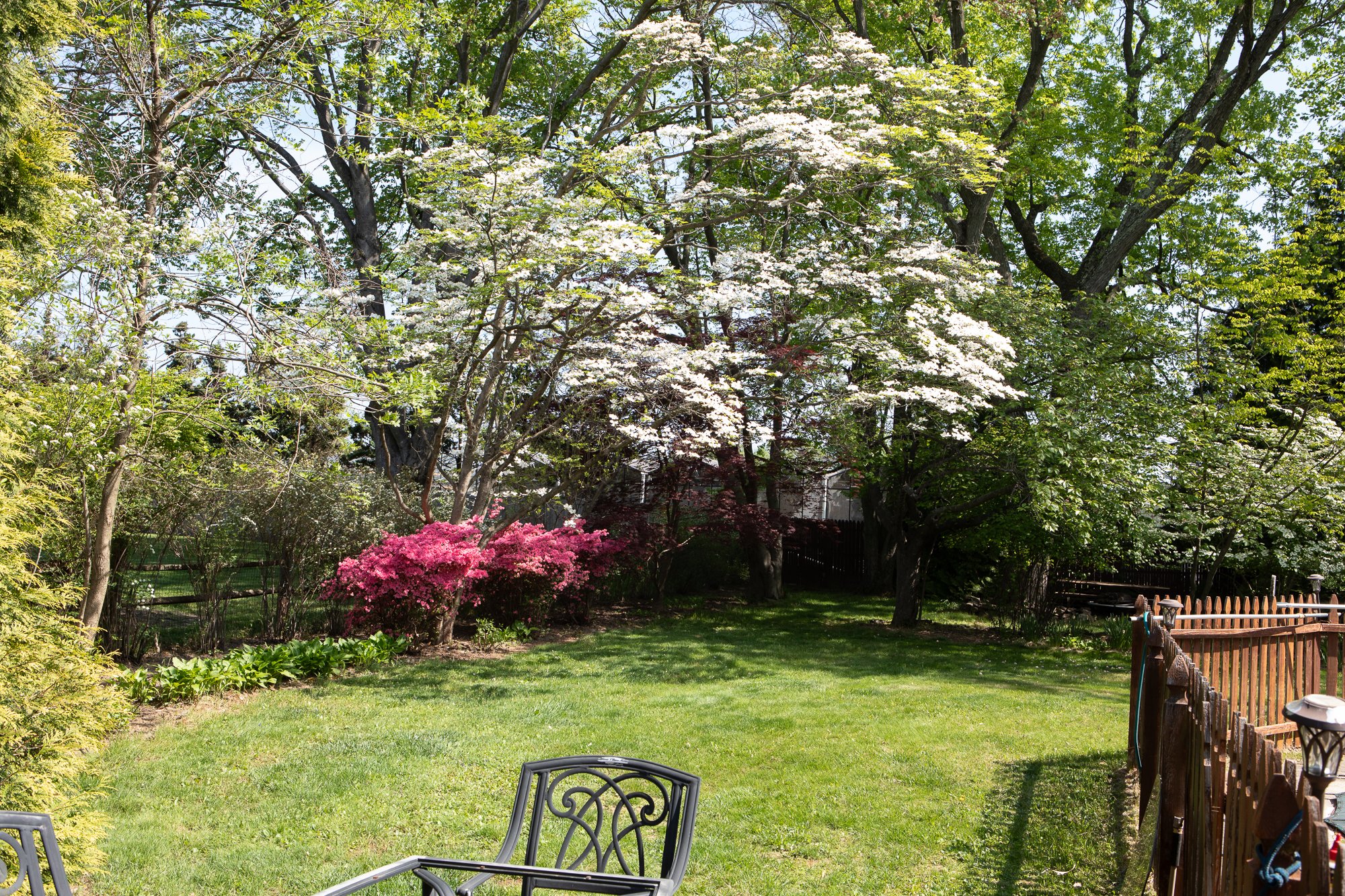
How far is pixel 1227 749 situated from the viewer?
109 inches

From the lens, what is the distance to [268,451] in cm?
973

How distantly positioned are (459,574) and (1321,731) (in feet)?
27.9

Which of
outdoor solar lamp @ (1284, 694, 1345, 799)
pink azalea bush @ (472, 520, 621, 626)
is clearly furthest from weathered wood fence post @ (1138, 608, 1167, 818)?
pink azalea bush @ (472, 520, 621, 626)

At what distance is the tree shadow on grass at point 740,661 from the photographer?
9.38 m

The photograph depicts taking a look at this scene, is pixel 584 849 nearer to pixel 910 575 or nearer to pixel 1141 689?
pixel 1141 689

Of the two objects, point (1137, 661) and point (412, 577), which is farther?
point (412, 577)

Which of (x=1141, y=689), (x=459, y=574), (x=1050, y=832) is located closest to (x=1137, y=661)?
(x=1141, y=689)

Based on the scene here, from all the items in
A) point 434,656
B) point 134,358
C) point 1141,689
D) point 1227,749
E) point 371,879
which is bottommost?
point 434,656

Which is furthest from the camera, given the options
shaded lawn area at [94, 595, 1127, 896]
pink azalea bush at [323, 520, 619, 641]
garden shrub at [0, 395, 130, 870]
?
pink azalea bush at [323, 520, 619, 641]

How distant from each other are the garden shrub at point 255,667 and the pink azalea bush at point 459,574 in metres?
0.45

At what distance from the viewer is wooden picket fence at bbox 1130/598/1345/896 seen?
2033mm

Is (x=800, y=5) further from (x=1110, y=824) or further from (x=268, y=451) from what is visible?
(x=1110, y=824)

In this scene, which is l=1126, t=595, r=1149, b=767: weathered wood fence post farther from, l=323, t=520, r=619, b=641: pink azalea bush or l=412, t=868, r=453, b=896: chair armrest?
l=323, t=520, r=619, b=641: pink azalea bush

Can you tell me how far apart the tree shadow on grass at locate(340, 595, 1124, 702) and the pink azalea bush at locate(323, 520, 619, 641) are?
2.82 ft
